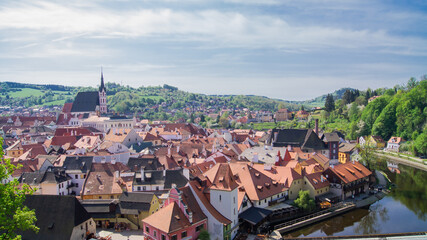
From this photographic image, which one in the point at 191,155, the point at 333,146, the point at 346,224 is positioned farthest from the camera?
the point at 333,146

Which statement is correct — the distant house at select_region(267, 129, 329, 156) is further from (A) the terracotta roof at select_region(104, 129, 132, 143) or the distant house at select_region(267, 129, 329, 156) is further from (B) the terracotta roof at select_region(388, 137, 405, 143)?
(B) the terracotta roof at select_region(388, 137, 405, 143)

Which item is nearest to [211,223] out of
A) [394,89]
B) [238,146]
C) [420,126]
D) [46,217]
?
[46,217]

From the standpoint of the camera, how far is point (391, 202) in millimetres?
44500

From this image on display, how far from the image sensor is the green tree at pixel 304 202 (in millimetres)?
37969

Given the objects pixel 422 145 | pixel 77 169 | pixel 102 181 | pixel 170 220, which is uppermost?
pixel 77 169

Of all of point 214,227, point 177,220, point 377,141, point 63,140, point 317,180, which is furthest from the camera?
point 377,141

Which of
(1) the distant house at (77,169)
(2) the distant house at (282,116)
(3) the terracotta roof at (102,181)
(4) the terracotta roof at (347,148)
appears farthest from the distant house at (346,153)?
(2) the distant house at (282,116)

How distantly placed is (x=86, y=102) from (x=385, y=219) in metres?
A: 99.4

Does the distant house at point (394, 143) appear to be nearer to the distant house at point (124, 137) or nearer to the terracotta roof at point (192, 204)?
the distant house at point (124, 137)

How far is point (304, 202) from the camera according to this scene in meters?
38.2

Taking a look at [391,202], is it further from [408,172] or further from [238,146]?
[238,146]

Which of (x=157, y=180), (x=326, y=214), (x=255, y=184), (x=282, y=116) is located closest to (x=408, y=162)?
(x=326, y=214)

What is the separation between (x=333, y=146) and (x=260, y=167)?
2620cm

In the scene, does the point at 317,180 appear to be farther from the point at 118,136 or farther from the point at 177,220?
the point at 118,136
